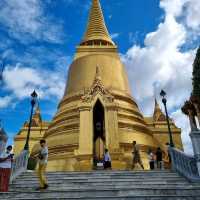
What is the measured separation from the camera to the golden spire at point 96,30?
2652cm

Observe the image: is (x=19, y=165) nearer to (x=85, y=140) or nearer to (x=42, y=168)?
(x=42, y=168)

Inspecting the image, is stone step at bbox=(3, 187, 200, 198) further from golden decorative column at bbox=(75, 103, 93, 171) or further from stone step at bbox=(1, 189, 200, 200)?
golden decorative column at bbox=(75, 103, 93, 171)

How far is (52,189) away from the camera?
8.09m

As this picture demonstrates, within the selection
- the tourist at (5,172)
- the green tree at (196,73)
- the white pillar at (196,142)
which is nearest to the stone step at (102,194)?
the tourist at (5,172)

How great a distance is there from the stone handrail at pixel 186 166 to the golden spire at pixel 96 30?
57.2 ft

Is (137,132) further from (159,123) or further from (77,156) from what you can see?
(159,123)

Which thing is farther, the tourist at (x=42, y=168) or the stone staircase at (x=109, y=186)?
the tourist at (x=42, y=168)

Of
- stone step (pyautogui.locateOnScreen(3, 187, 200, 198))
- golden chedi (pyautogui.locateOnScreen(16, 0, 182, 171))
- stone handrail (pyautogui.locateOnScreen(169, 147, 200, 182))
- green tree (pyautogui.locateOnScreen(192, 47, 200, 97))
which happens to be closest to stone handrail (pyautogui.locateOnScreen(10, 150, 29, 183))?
stone step (pyautogui.locateOnScreen(3, 187, 200, 198))

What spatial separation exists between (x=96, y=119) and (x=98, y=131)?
3.05 feet

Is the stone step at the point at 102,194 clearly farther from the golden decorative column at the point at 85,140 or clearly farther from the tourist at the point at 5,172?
the golden decorative column at the point at 85,140

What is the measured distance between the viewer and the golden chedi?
1636cm

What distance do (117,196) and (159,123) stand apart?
70.1 ft

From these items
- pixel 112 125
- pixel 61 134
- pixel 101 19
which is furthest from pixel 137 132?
pixel 101 19

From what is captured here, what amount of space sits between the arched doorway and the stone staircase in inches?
251
